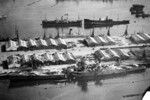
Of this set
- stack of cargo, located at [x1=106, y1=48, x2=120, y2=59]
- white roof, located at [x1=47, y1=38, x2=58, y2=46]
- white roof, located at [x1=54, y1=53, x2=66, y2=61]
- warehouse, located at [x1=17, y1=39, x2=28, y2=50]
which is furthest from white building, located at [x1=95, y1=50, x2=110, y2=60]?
warehouse, located at [x1=17, y1=39, x2=28, y2=50]

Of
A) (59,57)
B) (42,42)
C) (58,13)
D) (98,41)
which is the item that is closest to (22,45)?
(42,42)

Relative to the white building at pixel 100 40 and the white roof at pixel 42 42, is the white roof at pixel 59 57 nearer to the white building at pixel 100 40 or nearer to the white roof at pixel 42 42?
the white roof at pixel 42 42

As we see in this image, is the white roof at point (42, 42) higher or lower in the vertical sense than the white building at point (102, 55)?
higher

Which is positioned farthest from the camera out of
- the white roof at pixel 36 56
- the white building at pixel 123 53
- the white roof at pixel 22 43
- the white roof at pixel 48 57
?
the white roof at pixel 22 43

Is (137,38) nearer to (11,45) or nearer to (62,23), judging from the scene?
(62,23)

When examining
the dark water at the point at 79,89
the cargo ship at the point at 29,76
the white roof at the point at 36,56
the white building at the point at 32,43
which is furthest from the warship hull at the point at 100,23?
the cargo ship at the point at 29,76

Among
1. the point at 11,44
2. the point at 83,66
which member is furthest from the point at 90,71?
the point at 11,44

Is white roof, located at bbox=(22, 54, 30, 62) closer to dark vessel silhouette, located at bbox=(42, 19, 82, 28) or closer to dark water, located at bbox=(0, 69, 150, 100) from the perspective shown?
dark water, located at bbox=(0, 69, 150, 100)

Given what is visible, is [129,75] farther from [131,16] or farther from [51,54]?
[131,16]
